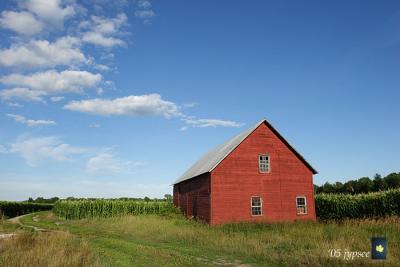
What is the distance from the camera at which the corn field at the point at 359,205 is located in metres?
29.1

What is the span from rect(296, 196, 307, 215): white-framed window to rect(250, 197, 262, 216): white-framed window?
3455 millimetres

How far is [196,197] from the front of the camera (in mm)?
34312

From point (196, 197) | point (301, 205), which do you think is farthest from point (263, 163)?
point (196, 197)

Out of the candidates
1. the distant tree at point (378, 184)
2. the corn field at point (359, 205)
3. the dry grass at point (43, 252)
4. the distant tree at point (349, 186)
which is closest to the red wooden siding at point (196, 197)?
the corn field at point (359, 205)

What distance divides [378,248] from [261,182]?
1925 centimetres

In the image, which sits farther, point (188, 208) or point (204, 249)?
point (188, 208)

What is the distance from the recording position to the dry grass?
11.0 m

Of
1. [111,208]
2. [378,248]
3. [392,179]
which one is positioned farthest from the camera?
[392,179]

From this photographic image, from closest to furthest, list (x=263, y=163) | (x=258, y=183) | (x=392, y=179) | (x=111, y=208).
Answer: (x=258, y=183) < (x=263, y=163) < (x=111, y=208) < (x=392, y=179)

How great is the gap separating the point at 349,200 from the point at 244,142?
419 inches

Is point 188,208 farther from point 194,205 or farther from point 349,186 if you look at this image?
point 349,186

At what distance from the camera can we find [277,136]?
3186 cm

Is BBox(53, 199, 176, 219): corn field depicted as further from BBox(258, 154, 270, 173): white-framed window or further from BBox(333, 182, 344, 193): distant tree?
BBox(333, 182, 344, 193): distant tree

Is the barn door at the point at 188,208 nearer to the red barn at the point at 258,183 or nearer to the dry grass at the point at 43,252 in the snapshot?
the red barn at the point at 258,183
